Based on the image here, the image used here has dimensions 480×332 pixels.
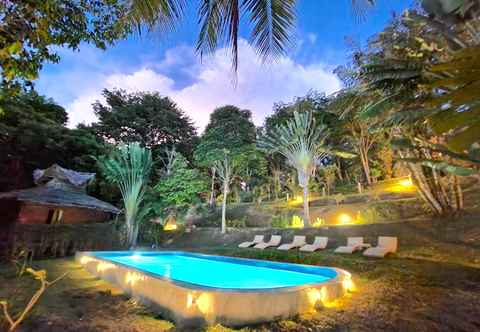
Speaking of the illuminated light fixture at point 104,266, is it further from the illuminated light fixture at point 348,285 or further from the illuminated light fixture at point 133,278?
the illuminated light fixture at point 348,285

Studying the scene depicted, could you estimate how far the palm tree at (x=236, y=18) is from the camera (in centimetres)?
307

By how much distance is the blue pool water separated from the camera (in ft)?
24.0

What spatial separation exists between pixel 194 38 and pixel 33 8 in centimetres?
171

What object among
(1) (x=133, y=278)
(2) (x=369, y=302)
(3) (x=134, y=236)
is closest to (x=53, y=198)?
(3) (x=134, y=236)

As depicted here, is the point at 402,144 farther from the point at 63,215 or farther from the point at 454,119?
the point at 63,215

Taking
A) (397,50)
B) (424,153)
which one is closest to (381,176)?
(424,153)

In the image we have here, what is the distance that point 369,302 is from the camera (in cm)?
494

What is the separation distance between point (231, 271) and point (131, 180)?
7.82m

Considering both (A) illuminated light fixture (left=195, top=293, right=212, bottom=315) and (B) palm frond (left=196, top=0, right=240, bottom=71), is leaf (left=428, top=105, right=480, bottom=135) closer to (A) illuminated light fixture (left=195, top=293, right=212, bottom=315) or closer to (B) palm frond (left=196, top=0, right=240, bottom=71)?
(B) palm frond (left=196, top=0, right=240, bottom=71)

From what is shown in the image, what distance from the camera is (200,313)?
390 centimetres

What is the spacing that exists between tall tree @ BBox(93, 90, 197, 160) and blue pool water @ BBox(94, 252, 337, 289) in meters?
13.2

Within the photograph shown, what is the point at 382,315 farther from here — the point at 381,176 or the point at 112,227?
the point at 381,176

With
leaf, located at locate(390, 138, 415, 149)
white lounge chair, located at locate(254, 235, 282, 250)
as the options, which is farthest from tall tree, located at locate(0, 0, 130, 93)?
white lounge chair, located at locate(254, 235, 282, 250)

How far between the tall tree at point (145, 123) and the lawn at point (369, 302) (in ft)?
55.1
